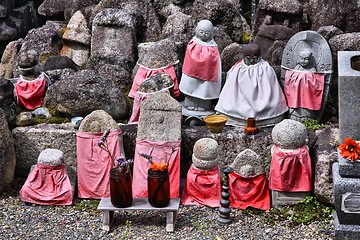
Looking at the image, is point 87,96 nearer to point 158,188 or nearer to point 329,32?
point 158,188

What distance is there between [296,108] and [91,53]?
3.74m

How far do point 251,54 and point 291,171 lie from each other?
1595 mm

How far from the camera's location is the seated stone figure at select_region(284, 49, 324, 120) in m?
7.94

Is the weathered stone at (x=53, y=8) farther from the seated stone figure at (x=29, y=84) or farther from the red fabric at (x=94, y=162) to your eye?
the red fabric at (x=94, y=162)

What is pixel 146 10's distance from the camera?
10.9 metres

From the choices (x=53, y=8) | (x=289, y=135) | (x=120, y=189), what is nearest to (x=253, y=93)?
(x=289, y=135)

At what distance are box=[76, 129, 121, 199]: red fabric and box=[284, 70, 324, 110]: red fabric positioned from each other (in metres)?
2.25

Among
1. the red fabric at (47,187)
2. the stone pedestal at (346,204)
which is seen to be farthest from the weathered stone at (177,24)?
the stone pedestal at (346,204)

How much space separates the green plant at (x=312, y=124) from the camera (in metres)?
7.93

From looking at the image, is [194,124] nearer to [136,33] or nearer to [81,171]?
[81,171]

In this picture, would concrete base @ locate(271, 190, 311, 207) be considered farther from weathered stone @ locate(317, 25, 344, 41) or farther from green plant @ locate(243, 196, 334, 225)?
weathered stone @ locate(317, 25, 344, 41)

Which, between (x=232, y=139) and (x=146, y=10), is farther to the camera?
(x=146, y=10)

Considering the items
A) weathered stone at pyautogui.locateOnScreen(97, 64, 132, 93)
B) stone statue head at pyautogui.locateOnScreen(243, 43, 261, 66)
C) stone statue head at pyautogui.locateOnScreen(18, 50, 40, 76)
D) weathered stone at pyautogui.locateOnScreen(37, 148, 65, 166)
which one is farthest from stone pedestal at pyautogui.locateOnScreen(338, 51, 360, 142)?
stone statue head at pyautogui.locateOnScreen(18, 50, 40, 76)

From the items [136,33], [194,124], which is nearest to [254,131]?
[194,124]
